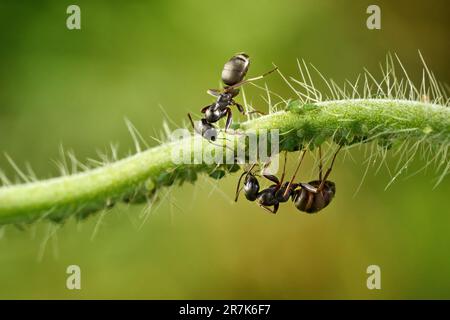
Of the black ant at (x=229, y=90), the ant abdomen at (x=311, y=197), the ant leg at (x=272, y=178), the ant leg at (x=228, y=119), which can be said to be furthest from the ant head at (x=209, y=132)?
the ant abdomen at (x=311, y=197)

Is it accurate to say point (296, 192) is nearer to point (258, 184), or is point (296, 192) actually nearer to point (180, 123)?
point (258, 184)

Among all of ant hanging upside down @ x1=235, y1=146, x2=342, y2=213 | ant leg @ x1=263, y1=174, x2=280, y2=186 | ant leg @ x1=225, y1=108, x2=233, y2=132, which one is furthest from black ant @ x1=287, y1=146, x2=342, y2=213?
ant leg @ x1=225, y1=108, x2=233, y2=132

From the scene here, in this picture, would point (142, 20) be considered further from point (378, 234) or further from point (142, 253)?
point (378, 234)

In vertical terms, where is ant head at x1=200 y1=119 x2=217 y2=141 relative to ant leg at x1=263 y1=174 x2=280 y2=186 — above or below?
above

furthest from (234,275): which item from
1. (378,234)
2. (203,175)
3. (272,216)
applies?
(203,175)

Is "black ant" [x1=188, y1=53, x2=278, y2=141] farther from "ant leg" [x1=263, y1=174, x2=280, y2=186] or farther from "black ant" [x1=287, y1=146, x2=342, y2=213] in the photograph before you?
"black ant" [x1=287, y1=146, x2=342, y2=213]

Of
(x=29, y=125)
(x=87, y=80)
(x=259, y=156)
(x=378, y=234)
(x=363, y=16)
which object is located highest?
(x=363, y=16)

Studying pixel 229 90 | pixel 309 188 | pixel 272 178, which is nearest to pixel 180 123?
pixel 229 90
